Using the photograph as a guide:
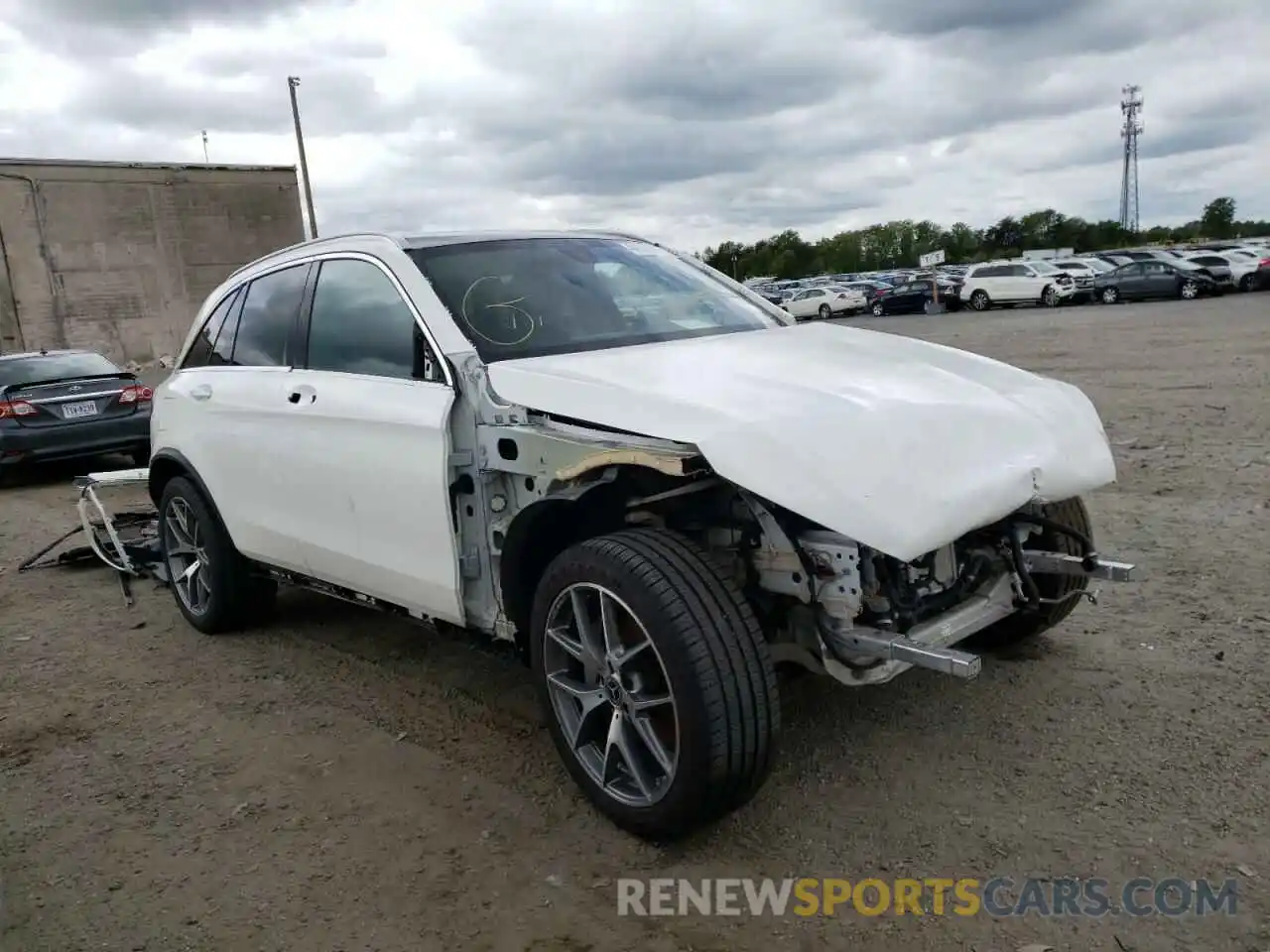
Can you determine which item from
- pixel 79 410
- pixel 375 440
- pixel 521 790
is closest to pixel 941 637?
pixel 521 790

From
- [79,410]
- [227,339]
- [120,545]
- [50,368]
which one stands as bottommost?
[120,545]

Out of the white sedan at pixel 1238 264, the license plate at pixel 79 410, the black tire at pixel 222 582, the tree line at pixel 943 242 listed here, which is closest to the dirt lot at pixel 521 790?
the black tire at pixel 222 582

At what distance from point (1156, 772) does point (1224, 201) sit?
104 meters

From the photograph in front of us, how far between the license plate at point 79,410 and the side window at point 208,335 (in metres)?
6.23

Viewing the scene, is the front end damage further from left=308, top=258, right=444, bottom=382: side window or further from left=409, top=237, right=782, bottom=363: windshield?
left=308, top=258, right=444, bottom=382: side window

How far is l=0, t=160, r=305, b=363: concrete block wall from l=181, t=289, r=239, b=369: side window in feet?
98.1

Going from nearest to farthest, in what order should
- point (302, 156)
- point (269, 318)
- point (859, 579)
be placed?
point (859, 579)
point (269, 318)
point (302, 156)

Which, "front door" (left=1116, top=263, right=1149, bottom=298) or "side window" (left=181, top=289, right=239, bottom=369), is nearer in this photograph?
"side window" (left=181, top=289, right=239, bottom=369)

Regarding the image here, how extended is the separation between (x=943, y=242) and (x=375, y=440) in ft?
356

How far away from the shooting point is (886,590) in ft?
10.2

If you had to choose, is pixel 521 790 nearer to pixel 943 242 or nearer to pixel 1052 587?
pixel 1052 587

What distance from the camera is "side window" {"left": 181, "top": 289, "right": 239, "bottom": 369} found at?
530 cm

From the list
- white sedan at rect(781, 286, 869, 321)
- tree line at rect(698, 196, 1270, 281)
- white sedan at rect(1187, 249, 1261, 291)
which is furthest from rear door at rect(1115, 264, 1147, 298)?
tree line at rect(698, 196, 1270, 281)

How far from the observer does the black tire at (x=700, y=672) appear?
282 cm
